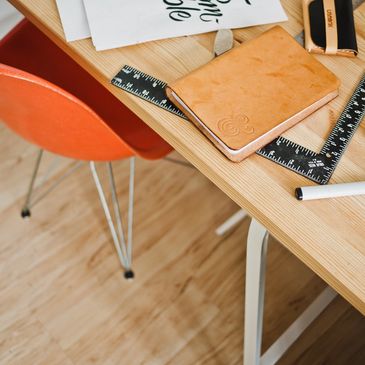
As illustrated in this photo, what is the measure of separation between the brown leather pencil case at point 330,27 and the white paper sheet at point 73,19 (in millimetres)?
404

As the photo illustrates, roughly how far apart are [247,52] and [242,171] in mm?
214

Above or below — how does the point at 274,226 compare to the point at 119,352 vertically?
above

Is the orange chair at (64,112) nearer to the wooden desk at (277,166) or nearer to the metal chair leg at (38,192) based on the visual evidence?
the wooden desk at (277,166)

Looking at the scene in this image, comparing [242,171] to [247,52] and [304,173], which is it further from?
[247,52]

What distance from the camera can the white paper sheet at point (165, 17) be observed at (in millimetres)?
934

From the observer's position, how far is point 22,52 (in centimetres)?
127

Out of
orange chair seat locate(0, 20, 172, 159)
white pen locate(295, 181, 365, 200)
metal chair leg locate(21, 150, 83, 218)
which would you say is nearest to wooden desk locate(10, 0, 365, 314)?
white pen locate(295, 181, 365, 200)

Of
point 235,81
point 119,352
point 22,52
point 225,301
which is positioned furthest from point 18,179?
point 235,81

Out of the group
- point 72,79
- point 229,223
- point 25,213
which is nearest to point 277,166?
point 72,79

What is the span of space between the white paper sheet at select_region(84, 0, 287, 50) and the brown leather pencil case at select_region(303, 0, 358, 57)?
0.18 feet

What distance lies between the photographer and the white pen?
0.76 m

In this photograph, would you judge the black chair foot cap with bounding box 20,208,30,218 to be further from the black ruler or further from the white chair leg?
the black ruler

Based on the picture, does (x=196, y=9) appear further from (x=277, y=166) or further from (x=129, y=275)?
(x=129, y=275)

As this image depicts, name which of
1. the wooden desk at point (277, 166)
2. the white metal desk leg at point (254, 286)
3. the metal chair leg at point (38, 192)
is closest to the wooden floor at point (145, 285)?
the metal chair leg at point (38, 192)
